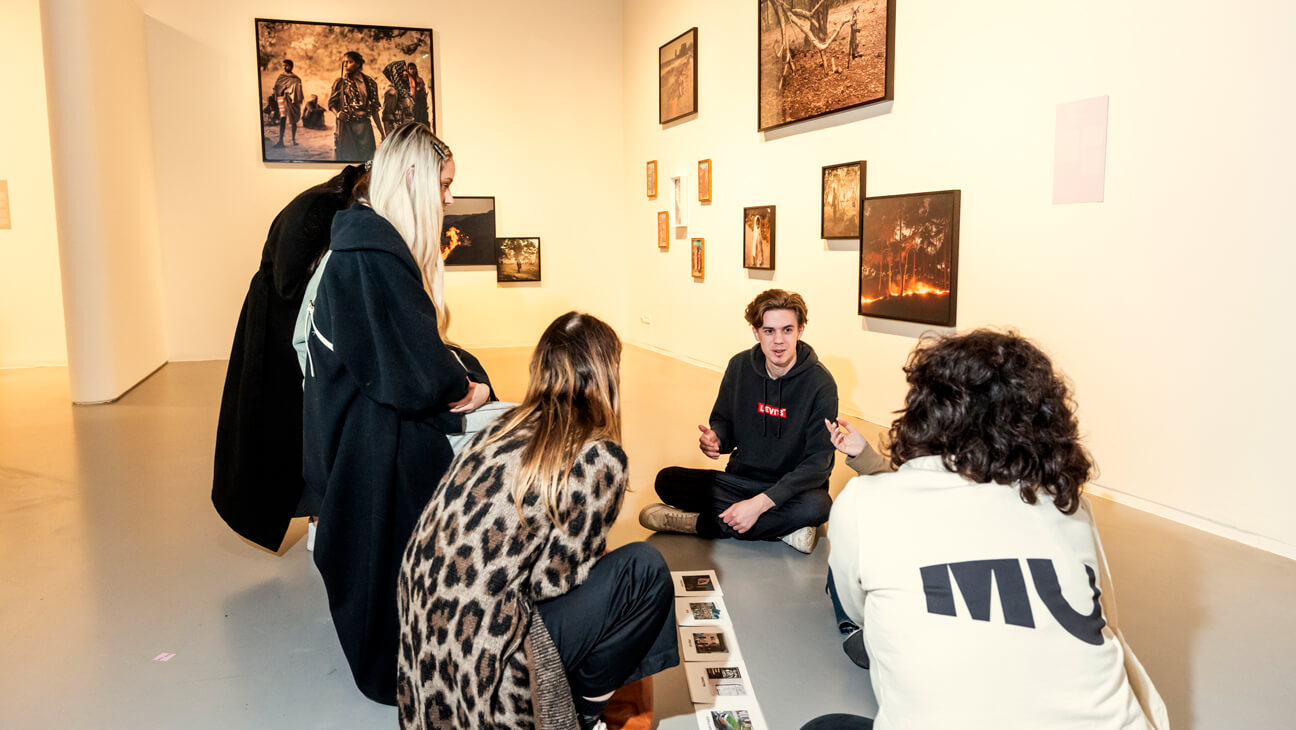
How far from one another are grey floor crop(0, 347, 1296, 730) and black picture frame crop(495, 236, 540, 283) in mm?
6482

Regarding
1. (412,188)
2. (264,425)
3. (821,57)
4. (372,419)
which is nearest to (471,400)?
(372,419)

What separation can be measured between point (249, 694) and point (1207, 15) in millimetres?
5005

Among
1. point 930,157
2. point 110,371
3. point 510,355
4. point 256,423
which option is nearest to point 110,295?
point 110,371

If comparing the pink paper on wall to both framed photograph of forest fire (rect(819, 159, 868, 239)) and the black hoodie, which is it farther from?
the black hoodie

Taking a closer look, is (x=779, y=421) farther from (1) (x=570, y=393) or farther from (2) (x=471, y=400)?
(1) (x=570, y=393)

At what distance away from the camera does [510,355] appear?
35.2ft

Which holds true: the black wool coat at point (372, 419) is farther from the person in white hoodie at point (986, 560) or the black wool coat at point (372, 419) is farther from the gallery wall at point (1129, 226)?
the gallery wall at point (1129, 226)

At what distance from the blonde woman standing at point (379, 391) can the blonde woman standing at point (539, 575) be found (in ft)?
1.61

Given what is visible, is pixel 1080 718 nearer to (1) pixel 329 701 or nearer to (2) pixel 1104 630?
(2) pixel 1104 630

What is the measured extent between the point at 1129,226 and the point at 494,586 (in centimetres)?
411

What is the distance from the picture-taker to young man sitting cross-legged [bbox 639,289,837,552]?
3.91 m

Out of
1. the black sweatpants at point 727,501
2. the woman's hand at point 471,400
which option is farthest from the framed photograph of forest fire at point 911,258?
the woman's hand at point 471,400

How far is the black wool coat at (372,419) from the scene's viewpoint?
97.9 inches

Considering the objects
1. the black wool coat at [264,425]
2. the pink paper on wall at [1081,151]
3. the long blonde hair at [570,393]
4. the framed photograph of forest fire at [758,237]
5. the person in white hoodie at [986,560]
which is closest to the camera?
the person in white hoodie at [986,560]
